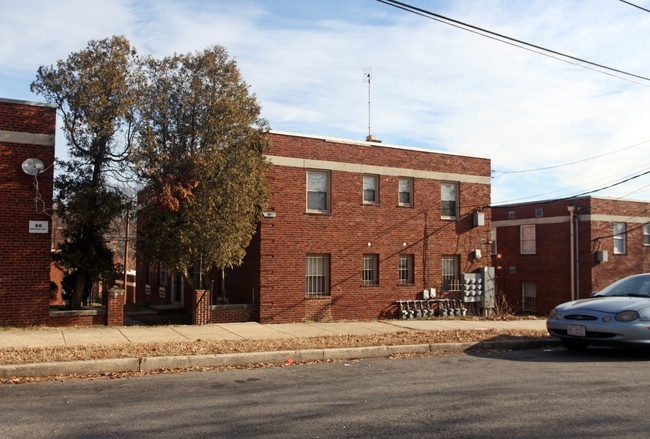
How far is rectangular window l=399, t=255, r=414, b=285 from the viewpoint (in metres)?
19.0

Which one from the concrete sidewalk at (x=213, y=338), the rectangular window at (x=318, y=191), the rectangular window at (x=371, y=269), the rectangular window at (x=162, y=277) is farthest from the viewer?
the rectangular window at (x=162, y=277)

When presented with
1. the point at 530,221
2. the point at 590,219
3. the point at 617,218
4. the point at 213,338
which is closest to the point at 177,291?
the point at 213,338

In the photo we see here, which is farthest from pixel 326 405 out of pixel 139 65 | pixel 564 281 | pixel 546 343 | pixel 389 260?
pixel 564 281

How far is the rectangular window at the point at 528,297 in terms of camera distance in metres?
28.9

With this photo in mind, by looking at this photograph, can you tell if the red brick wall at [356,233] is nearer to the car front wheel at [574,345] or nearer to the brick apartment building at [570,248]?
the car front wheel at [574,345]

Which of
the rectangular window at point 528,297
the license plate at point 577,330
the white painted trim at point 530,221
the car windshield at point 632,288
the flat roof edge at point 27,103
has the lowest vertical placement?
the rectangular window at point 528,297

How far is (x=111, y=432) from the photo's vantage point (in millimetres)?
5555

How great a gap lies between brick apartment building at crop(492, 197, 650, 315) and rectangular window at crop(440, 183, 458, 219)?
9.46 metres

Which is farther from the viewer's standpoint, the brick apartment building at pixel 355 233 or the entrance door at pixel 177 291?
the entrance door at pixel 177 291

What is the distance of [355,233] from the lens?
704 inches

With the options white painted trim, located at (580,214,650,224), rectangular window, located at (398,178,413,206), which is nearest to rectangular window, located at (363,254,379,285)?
rectangular window, located at (398,178,413,206)

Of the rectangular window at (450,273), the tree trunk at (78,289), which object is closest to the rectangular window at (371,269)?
the rectangular window at (450,273)

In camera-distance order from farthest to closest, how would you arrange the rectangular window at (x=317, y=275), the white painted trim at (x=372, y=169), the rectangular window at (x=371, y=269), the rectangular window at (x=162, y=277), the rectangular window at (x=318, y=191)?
the rectangular window at (x=162, y=277)
the rectangular window at (x=371, y=269)
the rectangular window at (x=318, y=191)
the rectangular window at (x=317, y=275)
the white painted trim at (x=372, y=169)

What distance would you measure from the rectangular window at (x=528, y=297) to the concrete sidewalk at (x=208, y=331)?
41.5ft
